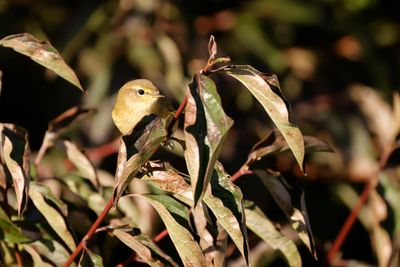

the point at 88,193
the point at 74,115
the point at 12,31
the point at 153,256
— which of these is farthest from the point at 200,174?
the point at 12,31

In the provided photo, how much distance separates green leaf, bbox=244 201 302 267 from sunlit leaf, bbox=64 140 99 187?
38 cm

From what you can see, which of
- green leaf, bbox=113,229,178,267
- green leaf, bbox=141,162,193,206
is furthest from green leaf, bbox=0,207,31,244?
green leaf, bbox=141,162,193,206

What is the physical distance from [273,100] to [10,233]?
0.66 meters

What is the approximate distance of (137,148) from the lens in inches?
61.6

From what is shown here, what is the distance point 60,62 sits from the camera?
174 centimetres

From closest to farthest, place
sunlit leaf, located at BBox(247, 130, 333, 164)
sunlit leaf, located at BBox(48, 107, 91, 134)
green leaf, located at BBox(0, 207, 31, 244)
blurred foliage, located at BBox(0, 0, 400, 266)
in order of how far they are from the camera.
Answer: green leaf, located at BBox(0, 207, 31, 244) < sunlit leaf, located at BBox(247, 130, 333, 164) < sunlit leaf, located at BBox(48, 107, 91, 134) < blurred foliage, located at BBox(0, 0, 400, 266)

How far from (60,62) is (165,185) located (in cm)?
34

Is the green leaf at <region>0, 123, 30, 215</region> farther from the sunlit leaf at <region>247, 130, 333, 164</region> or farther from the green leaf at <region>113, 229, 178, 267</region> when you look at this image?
the sunlit leaf at <region>247, 130, 333, 164</region>

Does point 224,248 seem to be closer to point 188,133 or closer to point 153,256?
point 153,256

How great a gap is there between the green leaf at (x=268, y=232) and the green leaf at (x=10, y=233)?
51 cm

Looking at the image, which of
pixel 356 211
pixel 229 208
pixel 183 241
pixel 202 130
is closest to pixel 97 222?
pixel 183 241

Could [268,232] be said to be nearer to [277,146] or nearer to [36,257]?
[277,146]

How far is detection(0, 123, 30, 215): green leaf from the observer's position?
1692 mm

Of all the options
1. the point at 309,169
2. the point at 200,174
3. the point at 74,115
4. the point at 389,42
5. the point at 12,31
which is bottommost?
the point at 309,169
